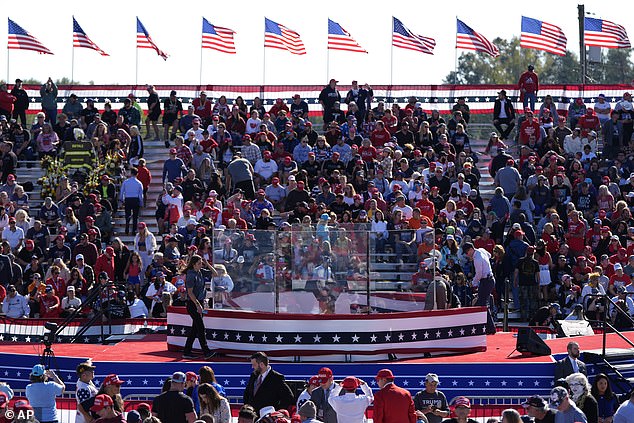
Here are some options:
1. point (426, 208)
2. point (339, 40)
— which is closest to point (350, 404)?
point (426, 208)

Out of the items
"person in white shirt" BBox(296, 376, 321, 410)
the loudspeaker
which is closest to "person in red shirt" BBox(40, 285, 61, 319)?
the loudspeaker

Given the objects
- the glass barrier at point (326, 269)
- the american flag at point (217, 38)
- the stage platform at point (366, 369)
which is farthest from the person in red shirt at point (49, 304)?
the american flag at point (217, 38)

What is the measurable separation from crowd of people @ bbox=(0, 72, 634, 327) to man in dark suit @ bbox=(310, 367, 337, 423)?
6.56m

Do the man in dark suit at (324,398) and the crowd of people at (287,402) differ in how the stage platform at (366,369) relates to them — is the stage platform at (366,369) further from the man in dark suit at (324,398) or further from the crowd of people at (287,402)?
the man in dark suit at (324,398)

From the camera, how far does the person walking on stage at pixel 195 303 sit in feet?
83.6

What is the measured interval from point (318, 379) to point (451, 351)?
7402 mm

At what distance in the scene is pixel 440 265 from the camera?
97.3 feet

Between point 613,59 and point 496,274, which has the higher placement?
point 613,59

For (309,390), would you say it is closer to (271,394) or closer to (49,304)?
(271,394)

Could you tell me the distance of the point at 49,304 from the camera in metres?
30.3

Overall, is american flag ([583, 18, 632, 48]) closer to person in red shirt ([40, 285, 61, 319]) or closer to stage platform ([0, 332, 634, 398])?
stage platform ([0, 332, 634, 398])

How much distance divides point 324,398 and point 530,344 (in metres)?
6.77

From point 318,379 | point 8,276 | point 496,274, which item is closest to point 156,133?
point 8,276

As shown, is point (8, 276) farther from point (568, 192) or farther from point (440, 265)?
point (568, 192)
